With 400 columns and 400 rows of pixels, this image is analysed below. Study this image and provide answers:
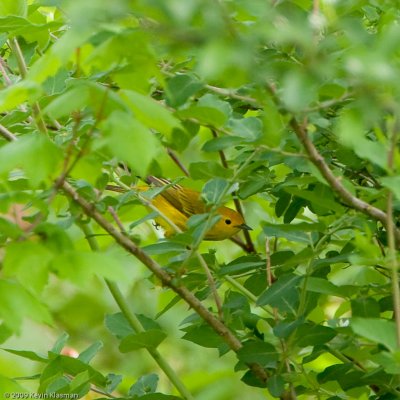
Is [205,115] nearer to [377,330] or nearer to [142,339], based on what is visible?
[377,330]

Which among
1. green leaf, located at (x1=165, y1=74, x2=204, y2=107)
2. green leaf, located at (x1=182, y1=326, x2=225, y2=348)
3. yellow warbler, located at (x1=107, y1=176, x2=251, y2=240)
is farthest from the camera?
yellow warbler, located at (x1=107, y1=176, x2=251, y2=240)

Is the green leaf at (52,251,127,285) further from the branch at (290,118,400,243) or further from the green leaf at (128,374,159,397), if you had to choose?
the green leaf at (128,374,159,397)

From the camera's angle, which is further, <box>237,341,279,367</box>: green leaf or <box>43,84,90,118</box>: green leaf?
<box>237,341,279,367</box>: green leaf

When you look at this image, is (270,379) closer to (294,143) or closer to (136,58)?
(294,143)

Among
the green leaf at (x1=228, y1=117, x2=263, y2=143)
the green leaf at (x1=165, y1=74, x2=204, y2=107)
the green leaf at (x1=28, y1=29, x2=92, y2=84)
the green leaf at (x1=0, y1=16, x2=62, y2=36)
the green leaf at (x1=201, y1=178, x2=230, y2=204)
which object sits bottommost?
the green leaf at (x1=201, y1=178, x2=230, y2=204)

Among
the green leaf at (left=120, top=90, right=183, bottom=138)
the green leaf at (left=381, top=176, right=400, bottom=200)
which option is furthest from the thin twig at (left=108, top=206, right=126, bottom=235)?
the green leaf at (left=381, top=176, right=400, bottom=200)

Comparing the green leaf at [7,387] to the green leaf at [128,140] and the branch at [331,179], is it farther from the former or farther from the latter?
the branch at [331,179]

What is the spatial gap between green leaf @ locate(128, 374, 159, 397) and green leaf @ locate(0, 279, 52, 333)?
0.96m

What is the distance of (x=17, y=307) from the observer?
1484 millimetres

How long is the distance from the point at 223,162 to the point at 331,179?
36.8 inches

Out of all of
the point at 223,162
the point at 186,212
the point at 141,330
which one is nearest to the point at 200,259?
the point at 141,330

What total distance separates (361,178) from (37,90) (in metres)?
1.02

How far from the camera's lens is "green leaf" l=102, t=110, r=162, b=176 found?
1.43 meters

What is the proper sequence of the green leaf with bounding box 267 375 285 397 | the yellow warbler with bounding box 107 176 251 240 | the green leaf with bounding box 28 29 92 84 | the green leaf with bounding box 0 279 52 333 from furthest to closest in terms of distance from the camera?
1. the yellow warbler with bounding box 107 176 251 240
2. the green leaf with bounding box 267 375 285 397
3. the green leaf with bounding box 0 279 52 333
4. the green leaf with bounding box 28 29 92 84
